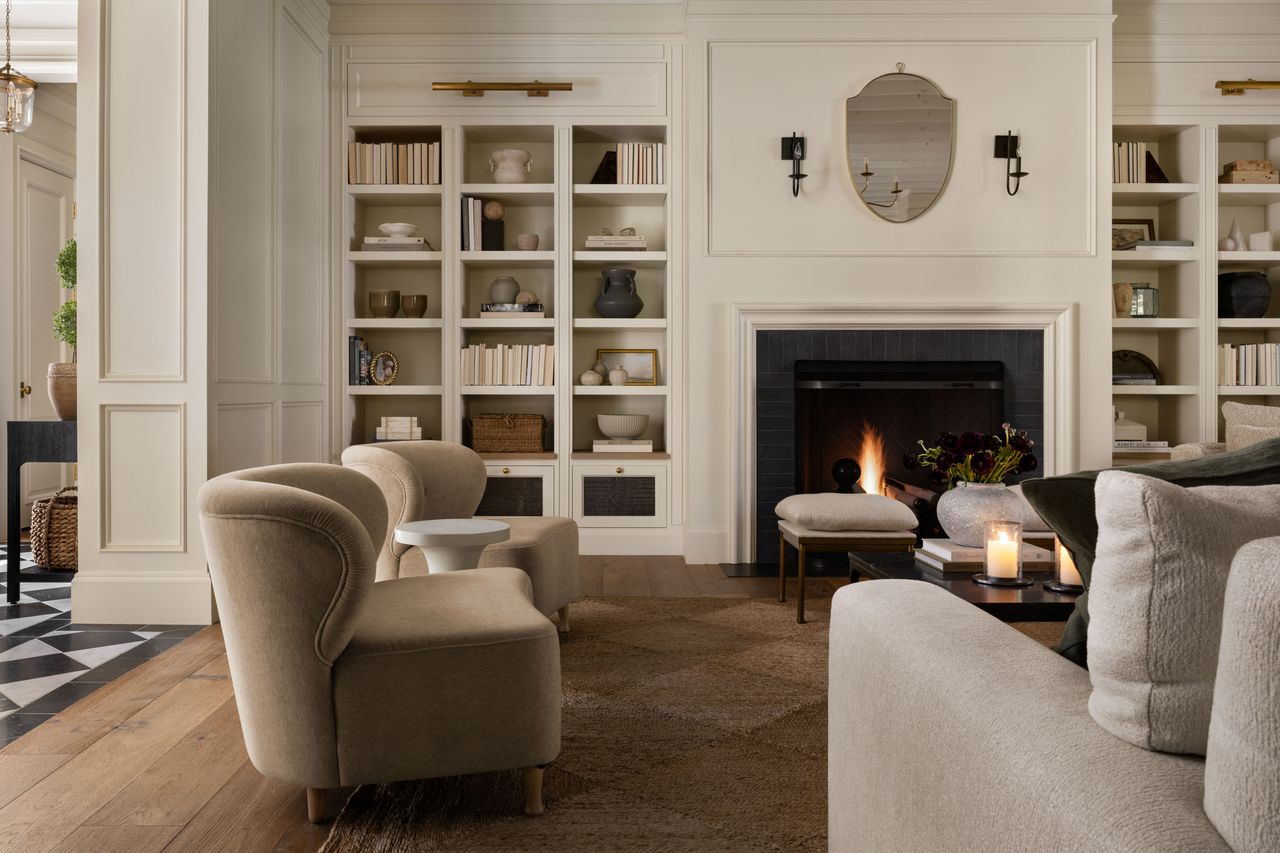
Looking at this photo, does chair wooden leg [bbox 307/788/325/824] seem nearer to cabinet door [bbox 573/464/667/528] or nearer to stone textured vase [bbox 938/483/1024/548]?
stone textured vase [bbox 938/483/1024/548]

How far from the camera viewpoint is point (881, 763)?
1.30 meters

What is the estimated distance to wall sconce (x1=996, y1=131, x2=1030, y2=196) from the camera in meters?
4.82

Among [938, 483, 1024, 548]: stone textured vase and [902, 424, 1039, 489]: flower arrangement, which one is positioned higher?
[902, 424, 1039, 489]: flower arrangement

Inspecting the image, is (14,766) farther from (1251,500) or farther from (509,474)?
(509,474)

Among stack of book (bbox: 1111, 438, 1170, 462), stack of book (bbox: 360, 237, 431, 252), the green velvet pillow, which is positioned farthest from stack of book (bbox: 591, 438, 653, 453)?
the green velvet pillow

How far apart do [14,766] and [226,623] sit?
0.81 metres

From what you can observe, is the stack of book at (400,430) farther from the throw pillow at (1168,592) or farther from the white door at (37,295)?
the throw pillow at (1168,592)

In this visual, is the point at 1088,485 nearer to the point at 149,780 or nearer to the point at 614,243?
the point at 149,780

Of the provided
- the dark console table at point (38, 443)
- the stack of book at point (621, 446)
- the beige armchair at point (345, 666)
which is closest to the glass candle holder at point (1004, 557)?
the beige armchair at point (345, 666)

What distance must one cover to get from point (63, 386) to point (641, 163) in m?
3.02

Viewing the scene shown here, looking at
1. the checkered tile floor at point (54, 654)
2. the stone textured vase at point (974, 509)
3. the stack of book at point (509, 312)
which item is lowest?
the checkered tile floor at point (54, 654)

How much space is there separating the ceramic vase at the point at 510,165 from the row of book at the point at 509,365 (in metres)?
0.94

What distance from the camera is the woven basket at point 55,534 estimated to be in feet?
14.6

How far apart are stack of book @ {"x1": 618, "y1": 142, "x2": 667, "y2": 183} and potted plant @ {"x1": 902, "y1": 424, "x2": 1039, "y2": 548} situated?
2684 mm
